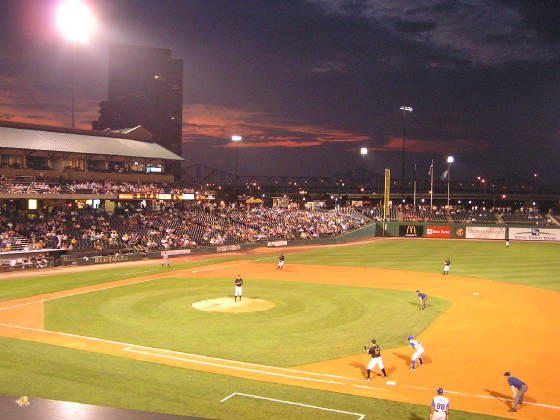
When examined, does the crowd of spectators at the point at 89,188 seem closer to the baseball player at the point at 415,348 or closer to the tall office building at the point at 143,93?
the baseball player at the point at 415,348

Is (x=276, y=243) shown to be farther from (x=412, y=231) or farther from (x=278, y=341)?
(x=278, y=341)

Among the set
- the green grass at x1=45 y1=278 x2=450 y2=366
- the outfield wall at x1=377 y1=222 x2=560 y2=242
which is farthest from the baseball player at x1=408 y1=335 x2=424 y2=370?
the outfield wall at x1=377 y1=222 x2=560 y2=242

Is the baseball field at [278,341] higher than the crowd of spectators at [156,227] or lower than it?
lower

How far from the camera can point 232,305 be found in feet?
81.1

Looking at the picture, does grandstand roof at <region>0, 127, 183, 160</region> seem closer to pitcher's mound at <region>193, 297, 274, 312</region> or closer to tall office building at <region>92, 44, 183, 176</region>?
pitcher's mound at <region>193, 297, 274, 312</region>

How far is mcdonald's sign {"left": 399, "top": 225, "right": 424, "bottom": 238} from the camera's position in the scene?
232 feet

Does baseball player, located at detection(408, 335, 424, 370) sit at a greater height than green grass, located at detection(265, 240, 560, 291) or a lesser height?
greater

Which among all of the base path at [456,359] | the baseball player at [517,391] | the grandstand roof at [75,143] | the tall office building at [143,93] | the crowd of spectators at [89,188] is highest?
the tall office building at [143,93]

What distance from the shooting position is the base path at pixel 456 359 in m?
13.4

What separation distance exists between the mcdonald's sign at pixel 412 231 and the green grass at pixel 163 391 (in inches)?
2373

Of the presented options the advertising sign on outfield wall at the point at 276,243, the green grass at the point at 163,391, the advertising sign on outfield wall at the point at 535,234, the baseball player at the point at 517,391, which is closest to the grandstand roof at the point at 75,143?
the advertising sign on outfield wall at the point at 276,243

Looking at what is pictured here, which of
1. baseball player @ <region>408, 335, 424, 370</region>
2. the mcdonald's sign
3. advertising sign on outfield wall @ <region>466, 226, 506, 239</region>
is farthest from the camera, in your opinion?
the mcdonald's sign

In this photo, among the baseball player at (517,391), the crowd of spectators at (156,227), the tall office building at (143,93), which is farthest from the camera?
the tall office building at (143,93)

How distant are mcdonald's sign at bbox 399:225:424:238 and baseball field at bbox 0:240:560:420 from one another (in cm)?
3437
